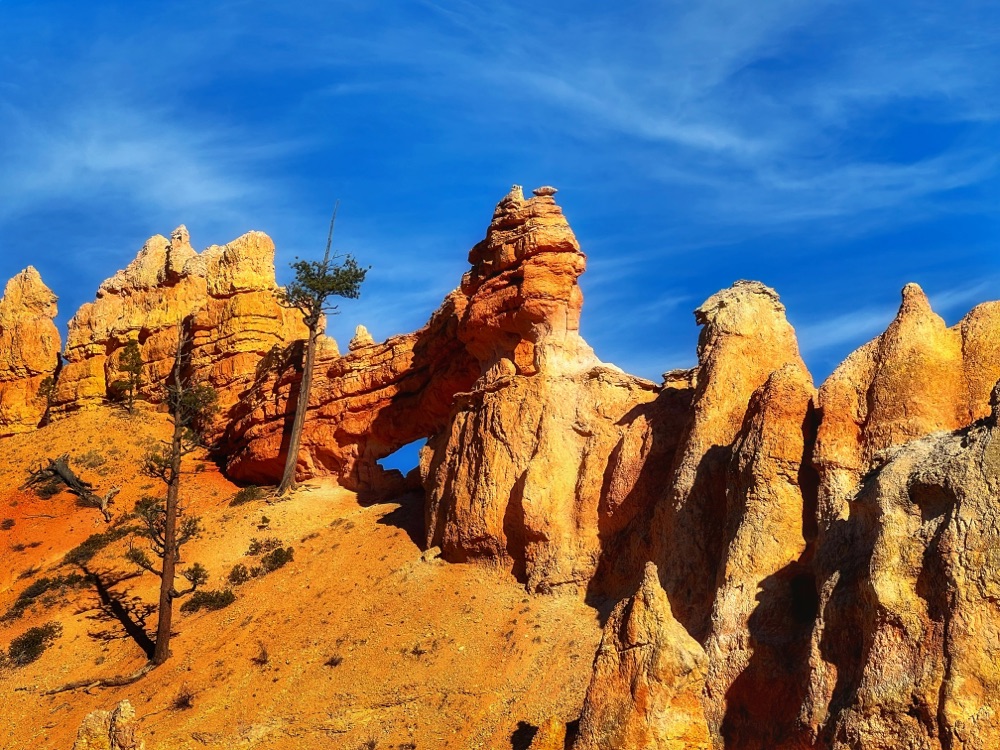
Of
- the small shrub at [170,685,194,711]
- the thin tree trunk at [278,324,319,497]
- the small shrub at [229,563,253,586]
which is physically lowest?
the small shrub at [170,685,194,711]

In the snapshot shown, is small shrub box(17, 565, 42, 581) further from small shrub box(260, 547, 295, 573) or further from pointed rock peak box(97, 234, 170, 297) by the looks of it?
pointed rock peak box(97, 234, 170, 297)

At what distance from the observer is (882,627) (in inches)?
538

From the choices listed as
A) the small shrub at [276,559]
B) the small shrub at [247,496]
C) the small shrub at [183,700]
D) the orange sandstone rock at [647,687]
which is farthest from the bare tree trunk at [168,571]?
the orange sandstone rock at [647,687]

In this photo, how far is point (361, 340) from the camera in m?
43.8

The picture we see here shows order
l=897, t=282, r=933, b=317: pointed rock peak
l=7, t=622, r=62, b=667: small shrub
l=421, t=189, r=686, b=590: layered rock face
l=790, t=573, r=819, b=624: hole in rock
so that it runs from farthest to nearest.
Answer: l=7, t=622, r=62, b=667: small shrub, l=421, t=189, r=686, b=590: layered rock face, l=897, t=282, r=933, b=317: pointed rock peak, l=790, t=573, r=819, b=624: hole in rock

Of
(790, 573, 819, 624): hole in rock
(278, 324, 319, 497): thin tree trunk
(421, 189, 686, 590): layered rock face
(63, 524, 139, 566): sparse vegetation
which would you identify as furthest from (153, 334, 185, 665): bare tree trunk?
(790, 573, 819, 624): hole in rock

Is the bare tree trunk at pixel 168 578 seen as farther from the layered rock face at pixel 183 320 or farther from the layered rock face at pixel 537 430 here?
the layered rock face at pixel 183 320

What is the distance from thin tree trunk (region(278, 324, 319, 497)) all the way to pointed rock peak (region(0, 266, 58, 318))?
26.4m

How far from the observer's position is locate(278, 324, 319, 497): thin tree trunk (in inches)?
1612

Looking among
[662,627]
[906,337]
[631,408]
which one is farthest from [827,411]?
[631,408]

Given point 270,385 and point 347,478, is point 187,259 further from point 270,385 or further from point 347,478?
point 347,478

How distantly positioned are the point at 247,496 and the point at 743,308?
23664 mm

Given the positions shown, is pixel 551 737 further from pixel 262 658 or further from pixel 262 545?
pixel 262 545

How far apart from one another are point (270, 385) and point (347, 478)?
7.46 meters
